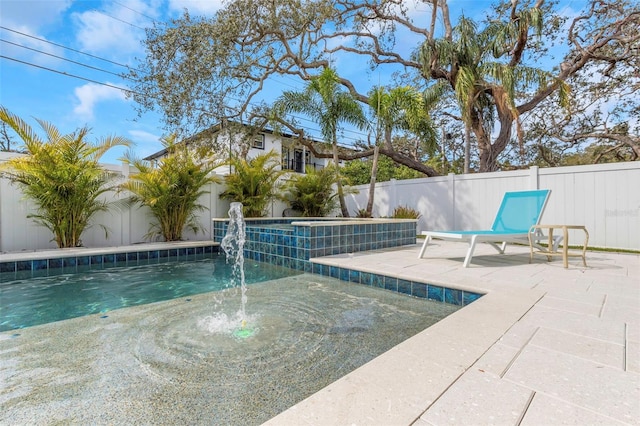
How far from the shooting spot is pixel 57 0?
25.4 feet

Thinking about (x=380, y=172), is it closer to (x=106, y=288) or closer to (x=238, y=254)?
(x=238, y=254)

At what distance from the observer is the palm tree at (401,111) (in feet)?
27.7

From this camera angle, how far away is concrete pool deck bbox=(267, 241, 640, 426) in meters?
1.15

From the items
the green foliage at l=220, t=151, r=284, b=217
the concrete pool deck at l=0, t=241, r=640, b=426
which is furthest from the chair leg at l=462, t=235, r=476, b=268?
the green foliage at l=220, t=151, r=284, b=217

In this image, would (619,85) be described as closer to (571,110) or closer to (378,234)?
(571,110)

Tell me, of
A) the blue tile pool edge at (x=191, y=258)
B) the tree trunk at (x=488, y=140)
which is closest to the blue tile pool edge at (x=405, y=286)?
the blue tile pool edge at (x=191, y=258)

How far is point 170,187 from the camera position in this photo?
7102mm

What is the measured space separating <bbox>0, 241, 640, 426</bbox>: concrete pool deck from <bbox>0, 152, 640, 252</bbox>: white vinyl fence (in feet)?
13.6

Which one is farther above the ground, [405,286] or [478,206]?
[478,206]

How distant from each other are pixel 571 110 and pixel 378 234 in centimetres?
1076

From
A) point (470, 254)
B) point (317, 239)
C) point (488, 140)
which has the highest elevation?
point (488, 140)

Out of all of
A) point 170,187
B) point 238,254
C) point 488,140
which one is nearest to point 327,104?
point 170,187

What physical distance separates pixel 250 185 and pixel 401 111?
4.73m

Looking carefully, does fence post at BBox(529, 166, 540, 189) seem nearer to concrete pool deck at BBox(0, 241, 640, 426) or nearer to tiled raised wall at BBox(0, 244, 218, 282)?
concrete pool deck at BBox(0, 241, 640, 426)
